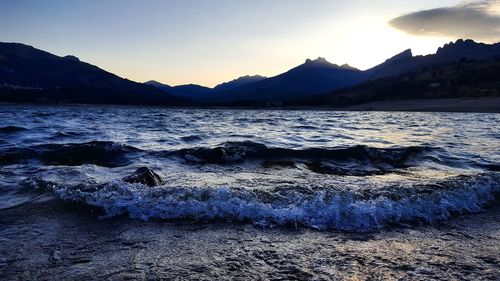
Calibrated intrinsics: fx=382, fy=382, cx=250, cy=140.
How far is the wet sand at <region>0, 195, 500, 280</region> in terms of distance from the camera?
4.69 metres

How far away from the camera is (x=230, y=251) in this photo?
543 centimetres

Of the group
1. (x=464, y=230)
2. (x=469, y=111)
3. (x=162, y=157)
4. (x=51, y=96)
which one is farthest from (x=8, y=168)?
(x=51, y=96)

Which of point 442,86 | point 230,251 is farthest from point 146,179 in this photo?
point 442,86

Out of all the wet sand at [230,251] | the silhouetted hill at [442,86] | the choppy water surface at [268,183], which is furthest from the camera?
the silhouetted hill at [442,86]

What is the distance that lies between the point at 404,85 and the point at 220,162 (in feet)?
438

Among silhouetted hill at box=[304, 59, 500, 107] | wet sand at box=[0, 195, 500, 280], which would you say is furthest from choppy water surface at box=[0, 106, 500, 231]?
silhouetted hill at box=[304, 59, 500, 107]

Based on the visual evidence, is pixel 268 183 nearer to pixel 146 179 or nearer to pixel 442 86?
pixel 146 179

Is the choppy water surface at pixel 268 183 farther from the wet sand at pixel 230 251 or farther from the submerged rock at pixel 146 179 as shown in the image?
the wet sand at pixel 230 251

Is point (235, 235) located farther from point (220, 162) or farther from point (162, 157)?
point (162, 157)

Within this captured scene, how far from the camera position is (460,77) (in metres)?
119

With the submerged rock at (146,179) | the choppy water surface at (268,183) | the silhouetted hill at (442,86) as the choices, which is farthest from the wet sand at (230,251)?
the silhouetted hill at (442,86)

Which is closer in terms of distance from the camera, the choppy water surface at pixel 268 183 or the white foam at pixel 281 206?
the white foam at pixel 281 206

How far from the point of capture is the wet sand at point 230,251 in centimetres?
469

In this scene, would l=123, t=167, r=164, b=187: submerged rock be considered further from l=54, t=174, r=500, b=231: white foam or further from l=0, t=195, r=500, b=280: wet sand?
l=0, t=195, r=500, b=280: wet sand
